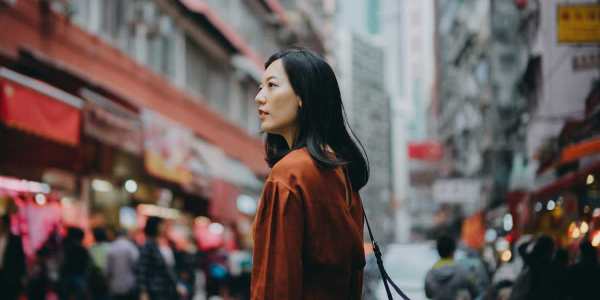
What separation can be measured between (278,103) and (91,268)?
33.8ft

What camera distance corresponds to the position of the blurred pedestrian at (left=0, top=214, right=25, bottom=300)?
11609mm

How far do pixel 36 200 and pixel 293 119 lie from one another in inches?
555

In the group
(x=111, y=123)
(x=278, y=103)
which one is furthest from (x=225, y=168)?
(x=278, y=103)

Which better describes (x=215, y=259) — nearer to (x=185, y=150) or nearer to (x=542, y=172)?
(x=185, y=150)

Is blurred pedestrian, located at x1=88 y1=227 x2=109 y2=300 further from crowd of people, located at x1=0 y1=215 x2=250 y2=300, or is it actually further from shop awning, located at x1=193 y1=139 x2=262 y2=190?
shop awning, located at x1=193 y1=139 x2=262 y2=190

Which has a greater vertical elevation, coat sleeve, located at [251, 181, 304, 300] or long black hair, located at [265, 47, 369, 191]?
long black hair, located at [265, 47, 369, 191]

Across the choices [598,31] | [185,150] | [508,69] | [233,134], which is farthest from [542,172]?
[508,69]

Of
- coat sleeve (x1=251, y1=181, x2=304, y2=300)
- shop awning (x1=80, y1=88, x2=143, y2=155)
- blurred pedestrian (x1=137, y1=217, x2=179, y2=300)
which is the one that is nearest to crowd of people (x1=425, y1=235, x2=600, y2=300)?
blurred pedestrian (x1=137, y1=217, x2=179, y2=300)

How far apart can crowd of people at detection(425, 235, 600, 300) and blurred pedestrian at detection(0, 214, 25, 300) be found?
4.87m

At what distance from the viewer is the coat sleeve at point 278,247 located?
122 inches

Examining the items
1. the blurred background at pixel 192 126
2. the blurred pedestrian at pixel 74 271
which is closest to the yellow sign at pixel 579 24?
the blurred background at pixel 192 126

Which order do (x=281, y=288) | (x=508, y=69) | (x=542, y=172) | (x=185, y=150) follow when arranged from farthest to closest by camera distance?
(x=508, y=69) → (x=185, y=150) → (x=542, y=172) → (x=281, y=288)

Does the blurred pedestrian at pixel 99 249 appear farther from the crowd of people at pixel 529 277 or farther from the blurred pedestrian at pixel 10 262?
the crowd of people at pixel 529 277

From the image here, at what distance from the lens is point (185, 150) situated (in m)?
23.4
